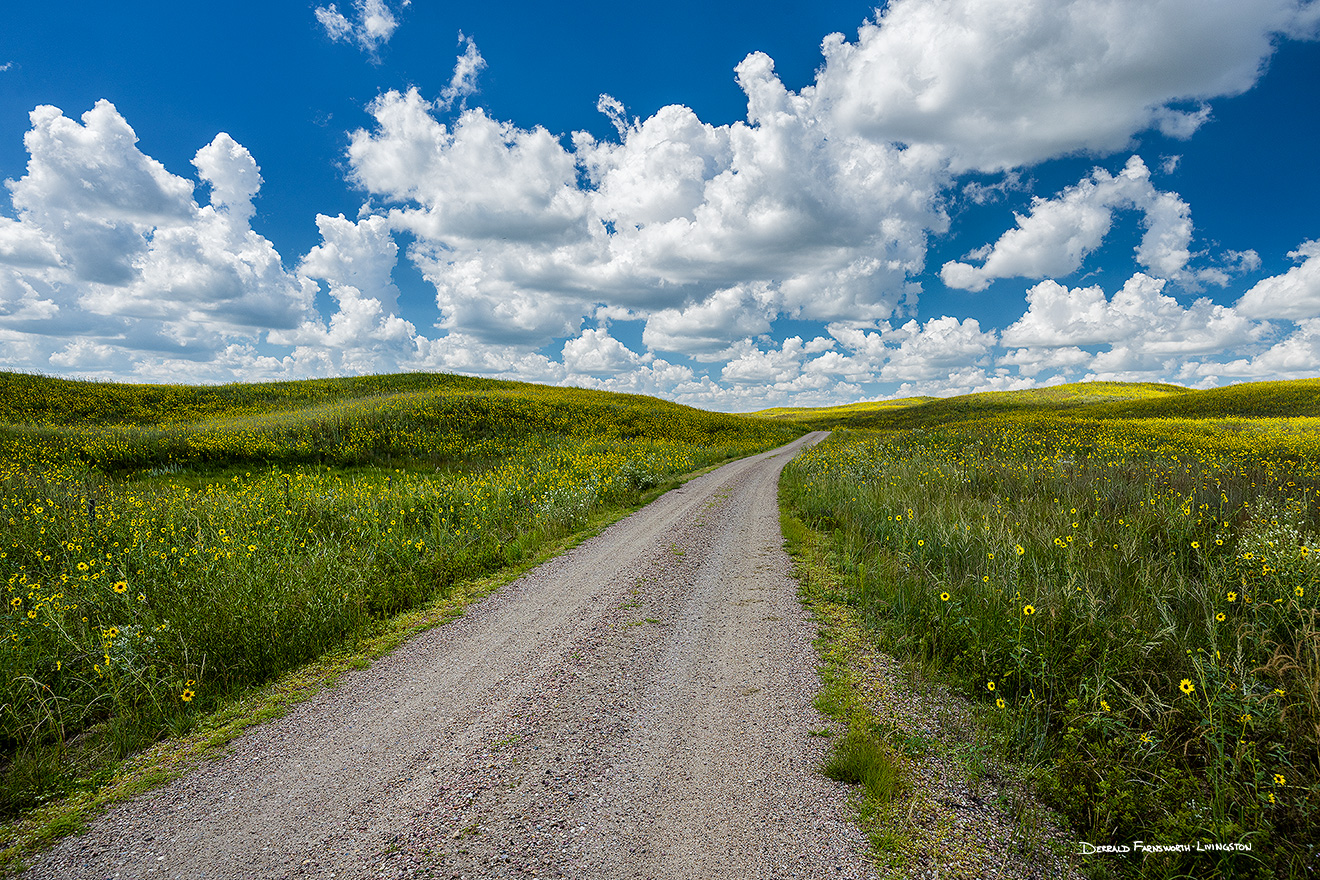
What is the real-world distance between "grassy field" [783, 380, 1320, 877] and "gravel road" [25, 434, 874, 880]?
1708mm

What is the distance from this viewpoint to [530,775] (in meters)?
3.94

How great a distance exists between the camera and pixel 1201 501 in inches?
364

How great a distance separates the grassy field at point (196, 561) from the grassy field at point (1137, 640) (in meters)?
7.19

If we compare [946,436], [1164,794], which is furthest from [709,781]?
[946,436]

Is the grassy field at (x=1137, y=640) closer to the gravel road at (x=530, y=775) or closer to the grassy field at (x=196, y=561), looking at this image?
the gravel road at (x=530, y=775)

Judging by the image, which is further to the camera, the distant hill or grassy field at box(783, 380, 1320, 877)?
the distant hill

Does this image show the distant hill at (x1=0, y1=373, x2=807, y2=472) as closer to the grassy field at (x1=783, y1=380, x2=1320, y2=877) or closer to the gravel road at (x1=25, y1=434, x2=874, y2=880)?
the gravel road at (x1=25, y1=434, x2=874, y2=880)

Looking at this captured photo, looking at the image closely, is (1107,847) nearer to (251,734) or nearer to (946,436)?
(251,734)

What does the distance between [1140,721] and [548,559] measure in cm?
885

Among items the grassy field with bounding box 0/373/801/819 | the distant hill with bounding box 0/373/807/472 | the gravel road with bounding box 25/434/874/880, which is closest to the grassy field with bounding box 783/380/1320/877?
the gravel road with bounding box 25/434/874/880

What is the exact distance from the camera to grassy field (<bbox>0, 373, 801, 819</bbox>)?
4734mm

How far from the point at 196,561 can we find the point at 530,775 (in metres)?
6.70

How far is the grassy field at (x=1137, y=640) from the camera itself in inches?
125

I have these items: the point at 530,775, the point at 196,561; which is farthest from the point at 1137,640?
the point at 196,561
